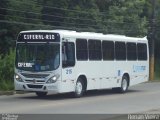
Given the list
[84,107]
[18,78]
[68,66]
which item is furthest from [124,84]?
[84,107]

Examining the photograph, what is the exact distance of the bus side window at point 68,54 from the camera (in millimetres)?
24314

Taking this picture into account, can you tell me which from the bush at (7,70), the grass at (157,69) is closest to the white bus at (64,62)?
the bush at (7,70)

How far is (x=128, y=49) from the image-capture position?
30547mm

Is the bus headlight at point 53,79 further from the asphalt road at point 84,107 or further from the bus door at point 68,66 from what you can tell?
the asphalt road at point 84,107

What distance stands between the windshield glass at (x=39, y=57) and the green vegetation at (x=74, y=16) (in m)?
11.7

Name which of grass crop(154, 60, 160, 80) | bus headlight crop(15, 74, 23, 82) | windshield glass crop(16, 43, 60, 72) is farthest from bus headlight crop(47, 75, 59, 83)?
grass crop(154, 60, 160, 80)

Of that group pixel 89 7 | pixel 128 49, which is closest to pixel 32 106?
pixel 128 49

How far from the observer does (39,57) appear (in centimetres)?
2422

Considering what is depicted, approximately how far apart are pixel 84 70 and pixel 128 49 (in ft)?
Result: 17.5

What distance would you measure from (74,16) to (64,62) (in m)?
23.8

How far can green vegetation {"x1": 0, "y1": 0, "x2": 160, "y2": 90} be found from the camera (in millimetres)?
42875

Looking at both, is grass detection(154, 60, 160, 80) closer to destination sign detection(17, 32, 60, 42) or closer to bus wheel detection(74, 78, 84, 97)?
bus wheel detection(74, 78, 84, 97)

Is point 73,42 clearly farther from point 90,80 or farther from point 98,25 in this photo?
point 98,25

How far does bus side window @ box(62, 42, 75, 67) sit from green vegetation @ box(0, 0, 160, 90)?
39.3ft
